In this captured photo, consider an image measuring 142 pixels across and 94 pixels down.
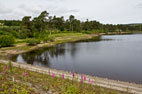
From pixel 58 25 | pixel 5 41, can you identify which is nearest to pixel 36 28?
pixel 5 41

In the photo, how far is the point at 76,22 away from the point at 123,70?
86452 mm

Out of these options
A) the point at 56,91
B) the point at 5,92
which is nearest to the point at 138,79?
the point at 56,91

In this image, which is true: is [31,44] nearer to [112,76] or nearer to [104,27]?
[112,76]

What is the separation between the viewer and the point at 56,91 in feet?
25.9

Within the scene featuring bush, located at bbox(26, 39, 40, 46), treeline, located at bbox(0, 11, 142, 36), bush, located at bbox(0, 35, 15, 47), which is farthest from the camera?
treeline, located at bbox(0, 11, 142, 36)

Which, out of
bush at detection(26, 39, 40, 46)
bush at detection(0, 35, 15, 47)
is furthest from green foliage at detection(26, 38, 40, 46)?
bush at detection(0, 35, 15, 47)

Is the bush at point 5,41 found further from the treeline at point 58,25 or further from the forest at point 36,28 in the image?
the treeline at point 58,25

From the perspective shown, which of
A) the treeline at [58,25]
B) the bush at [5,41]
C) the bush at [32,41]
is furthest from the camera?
the treeline at [58,25]

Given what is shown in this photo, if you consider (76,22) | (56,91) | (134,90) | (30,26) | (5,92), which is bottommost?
(134,90)

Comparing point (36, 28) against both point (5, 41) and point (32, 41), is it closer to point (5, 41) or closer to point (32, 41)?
point (32, 41)

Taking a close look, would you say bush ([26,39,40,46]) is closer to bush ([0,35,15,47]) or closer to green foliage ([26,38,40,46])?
green foliage ([26,38,40,46])

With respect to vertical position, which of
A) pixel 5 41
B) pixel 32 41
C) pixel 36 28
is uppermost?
pixel 36 28

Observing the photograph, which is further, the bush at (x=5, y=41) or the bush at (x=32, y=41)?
the bush at (x=32, y=41)

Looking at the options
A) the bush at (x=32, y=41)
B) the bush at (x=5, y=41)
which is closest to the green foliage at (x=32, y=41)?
the bush at (x=32, y=41)
